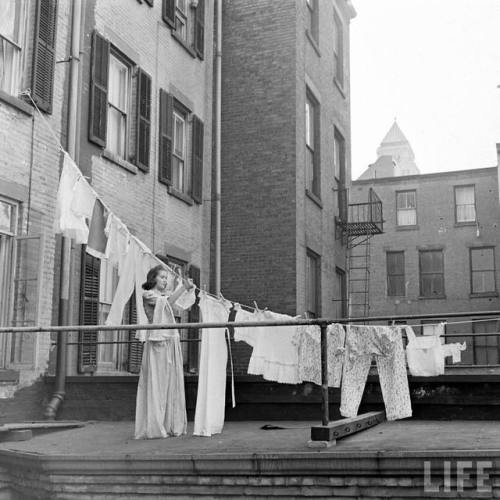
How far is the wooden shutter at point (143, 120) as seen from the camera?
1385 centimetres

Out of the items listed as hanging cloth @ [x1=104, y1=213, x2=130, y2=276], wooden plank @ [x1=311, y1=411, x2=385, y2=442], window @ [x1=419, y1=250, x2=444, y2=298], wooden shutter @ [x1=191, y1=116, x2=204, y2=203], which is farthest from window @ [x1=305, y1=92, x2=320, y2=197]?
window @ [x1=419, y1=250, x2=444, y2=298]

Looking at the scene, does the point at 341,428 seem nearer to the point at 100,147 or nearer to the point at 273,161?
the point at 100,147

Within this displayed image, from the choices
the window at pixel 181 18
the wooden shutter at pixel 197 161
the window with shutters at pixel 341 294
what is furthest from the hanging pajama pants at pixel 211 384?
the window with shutters at pixel 341 294

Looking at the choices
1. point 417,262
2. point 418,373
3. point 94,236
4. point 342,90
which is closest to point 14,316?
point 94,236

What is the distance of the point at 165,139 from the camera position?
1491 cm

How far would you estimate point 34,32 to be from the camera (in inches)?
441

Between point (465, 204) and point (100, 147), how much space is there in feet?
93.5

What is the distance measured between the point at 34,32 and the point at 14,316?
13.5ft

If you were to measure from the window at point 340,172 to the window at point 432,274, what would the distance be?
54.7ft

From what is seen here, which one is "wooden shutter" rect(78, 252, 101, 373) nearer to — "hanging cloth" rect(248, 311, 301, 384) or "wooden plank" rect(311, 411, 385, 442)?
"hanging cloth" rect(248, 311, 301, 384)

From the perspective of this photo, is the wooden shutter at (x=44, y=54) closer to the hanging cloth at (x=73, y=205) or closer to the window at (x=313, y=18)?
the hanging cloth at (x=73, y=205)

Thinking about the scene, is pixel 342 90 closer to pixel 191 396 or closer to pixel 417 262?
pixel 191 396

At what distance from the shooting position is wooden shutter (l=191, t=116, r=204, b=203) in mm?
16188

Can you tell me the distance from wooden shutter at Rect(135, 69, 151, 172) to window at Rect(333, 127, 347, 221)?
789cm
